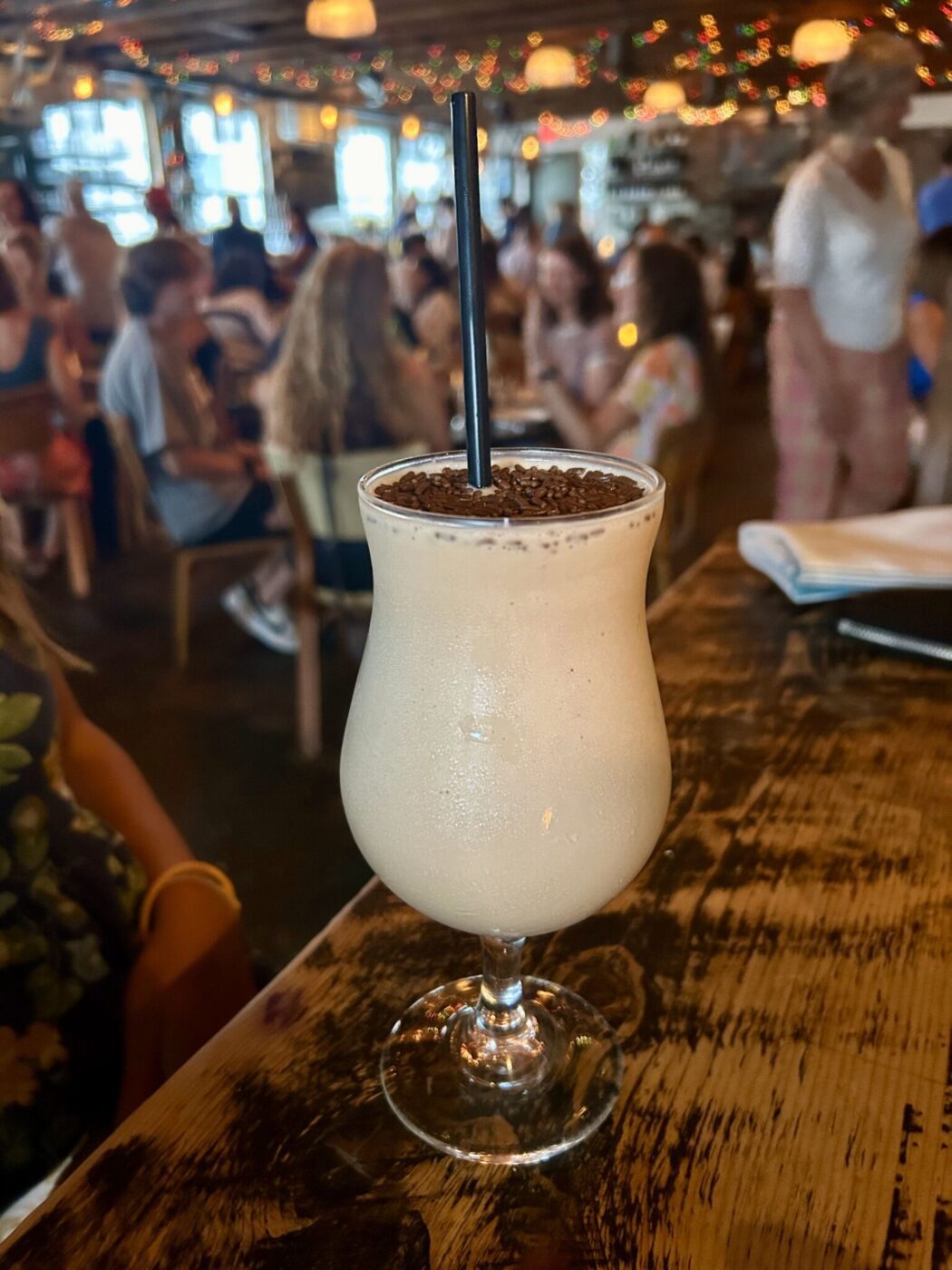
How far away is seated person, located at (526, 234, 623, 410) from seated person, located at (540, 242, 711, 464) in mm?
214

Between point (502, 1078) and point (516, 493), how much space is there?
1.19 ft

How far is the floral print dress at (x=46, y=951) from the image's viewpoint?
774 mm

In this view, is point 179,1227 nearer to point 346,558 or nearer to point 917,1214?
point 917,1214

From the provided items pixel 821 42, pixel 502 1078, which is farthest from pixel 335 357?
pixel 502 1078

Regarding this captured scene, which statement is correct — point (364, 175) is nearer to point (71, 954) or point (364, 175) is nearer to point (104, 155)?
point (104, 155)

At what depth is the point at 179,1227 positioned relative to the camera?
0.49m

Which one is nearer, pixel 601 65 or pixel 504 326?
pixel 504 326

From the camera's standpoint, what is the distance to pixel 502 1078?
0.61 metres

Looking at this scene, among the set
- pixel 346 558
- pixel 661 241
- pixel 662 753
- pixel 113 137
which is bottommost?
pixel 346 558

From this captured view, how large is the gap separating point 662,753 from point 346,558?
1.98m

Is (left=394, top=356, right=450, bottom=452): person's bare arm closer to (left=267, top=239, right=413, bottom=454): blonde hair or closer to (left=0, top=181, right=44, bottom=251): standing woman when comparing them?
(left=267, top=239, right=413, bottom=454): blonde hair

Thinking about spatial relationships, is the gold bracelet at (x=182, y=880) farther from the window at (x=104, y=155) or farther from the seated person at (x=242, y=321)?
the window at (x=104, y=155)

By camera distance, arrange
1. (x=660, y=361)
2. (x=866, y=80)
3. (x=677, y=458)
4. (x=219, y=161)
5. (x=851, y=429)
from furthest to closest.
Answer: (x=219, y=161)
(x=677, y=458)
(x=660, y=361)
(x=851, y=429)
(x=866, y=80)

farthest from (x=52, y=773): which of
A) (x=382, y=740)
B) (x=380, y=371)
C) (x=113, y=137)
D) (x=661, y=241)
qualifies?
(x=113, y=137)
